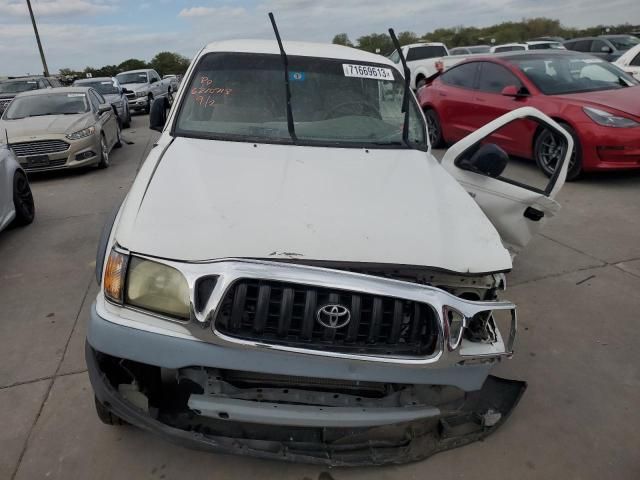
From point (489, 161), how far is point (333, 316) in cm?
204

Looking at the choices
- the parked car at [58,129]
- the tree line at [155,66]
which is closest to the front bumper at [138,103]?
the parked car at [58,129]

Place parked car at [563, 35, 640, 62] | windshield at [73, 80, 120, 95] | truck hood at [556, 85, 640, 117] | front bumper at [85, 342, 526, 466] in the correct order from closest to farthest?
front bumper at [85, 342, 526, 466] < truck hood at [556, 85, 640, 117] < windshield at [73, 80, 120, 95] < parked car at [563, 35, 640, 62]

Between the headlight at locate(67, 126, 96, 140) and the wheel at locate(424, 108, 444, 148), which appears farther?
the wheel at locate(424, 108, 444, 148)

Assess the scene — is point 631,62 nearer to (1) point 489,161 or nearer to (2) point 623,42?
(2) point 623,42

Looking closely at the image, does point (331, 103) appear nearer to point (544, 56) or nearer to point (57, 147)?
point (544, 56)

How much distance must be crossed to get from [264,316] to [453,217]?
3.48 ft

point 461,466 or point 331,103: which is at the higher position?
point 331,103

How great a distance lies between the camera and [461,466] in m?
2.32

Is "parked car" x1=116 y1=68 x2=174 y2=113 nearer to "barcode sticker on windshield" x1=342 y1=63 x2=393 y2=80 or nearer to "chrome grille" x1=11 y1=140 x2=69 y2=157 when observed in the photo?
"chrome grille" x1=11 y1=140 x2=69 y2=157

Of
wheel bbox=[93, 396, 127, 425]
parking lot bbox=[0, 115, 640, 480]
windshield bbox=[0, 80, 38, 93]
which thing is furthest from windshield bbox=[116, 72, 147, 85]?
wheel bbox=[93, 396, 127, 425]

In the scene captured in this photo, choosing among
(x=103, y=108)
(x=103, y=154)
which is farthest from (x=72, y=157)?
(x=103, y=108)

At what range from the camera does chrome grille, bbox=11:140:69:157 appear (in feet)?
25.5

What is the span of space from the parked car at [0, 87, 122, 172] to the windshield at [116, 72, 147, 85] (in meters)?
10.7

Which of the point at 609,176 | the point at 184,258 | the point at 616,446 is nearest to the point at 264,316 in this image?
the point at 184,258
